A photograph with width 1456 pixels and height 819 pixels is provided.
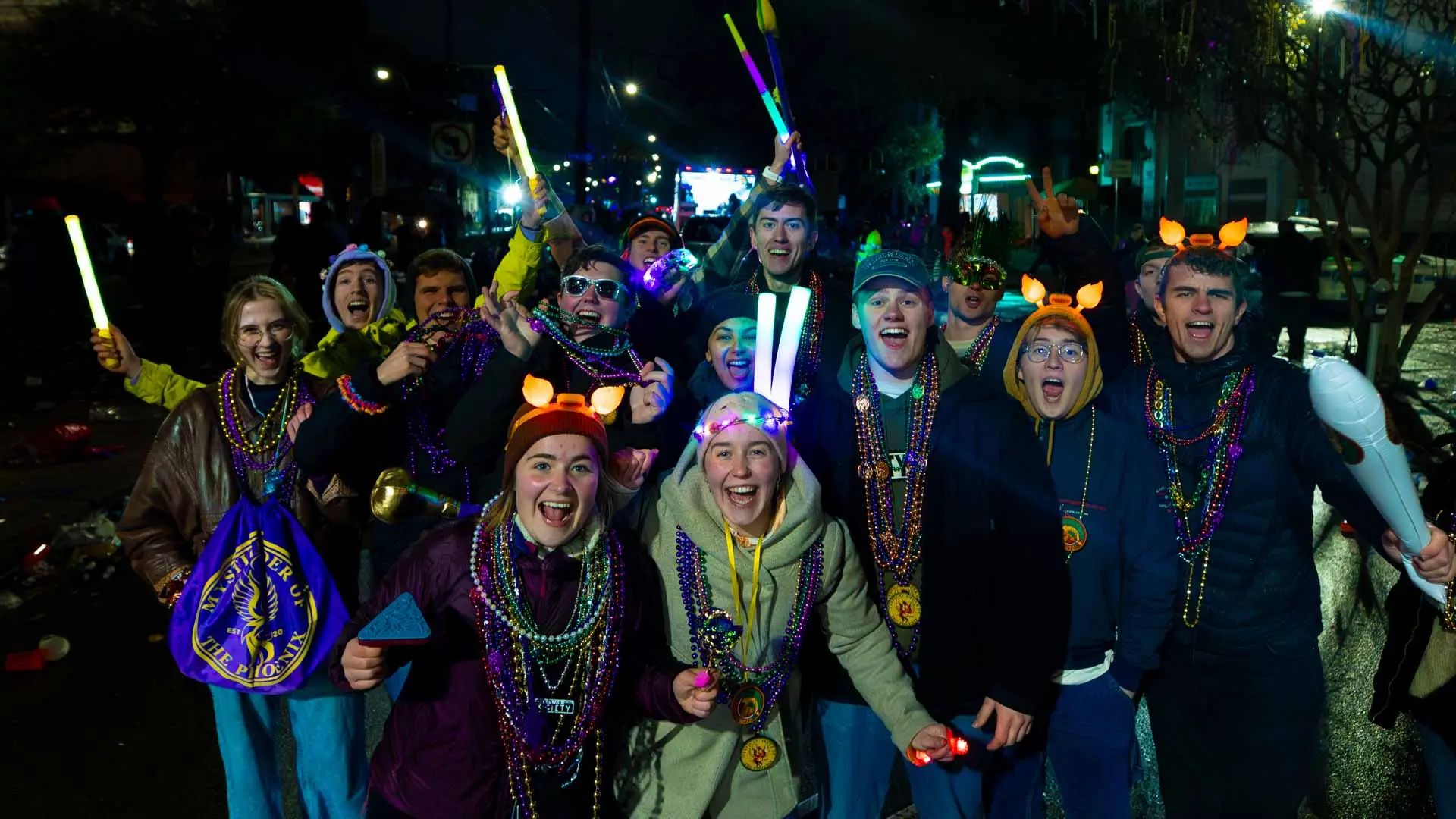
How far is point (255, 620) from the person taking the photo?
12.0 ft

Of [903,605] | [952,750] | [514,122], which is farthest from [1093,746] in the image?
[514,122]

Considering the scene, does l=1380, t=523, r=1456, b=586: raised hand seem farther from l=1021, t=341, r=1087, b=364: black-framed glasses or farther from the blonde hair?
the blonde hair

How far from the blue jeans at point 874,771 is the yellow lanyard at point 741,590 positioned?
56 centimetres

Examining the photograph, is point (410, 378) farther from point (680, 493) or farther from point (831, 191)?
point (831, 191)

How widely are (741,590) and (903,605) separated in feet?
1.93

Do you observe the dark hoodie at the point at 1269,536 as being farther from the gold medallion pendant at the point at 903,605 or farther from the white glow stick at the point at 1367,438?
the gold medallion pendant at the point at 903,605

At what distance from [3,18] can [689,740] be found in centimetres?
2906

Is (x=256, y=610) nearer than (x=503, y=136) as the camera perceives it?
Yes

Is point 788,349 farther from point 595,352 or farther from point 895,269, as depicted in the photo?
point 595,352

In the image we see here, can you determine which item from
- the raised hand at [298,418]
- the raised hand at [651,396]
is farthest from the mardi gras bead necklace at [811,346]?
the raised hand at [298,418]

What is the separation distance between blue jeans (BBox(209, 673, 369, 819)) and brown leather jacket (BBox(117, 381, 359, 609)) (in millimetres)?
416

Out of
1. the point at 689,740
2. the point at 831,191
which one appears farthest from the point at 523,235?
the point at 831,191

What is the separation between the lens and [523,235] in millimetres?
5348

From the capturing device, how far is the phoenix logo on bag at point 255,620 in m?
3.64
